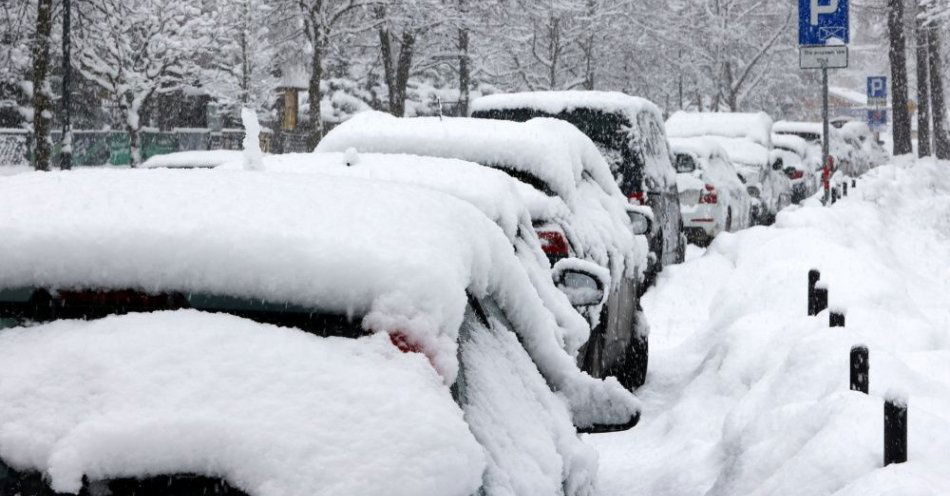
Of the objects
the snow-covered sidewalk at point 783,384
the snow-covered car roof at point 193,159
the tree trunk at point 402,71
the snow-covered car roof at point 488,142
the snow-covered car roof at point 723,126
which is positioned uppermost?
the tree trunk at point 402,71

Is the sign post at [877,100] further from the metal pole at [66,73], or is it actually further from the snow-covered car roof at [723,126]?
the metal pole at [66,73]

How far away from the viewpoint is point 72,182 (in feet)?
9.09

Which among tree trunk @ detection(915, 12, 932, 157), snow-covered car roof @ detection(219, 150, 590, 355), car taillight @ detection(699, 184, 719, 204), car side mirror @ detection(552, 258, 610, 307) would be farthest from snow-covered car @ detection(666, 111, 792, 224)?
car side mirror @ detection(552, 258, 610, 307)

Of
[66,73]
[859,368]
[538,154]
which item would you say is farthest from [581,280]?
[66,73]

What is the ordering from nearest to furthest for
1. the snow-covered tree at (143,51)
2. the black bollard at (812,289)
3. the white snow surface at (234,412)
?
the white snow surface at (234,412) → the black bollard at (812,289) → the snow-covered tree at (143,51)

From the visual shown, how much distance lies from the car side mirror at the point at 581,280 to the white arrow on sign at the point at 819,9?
1179 centimetres

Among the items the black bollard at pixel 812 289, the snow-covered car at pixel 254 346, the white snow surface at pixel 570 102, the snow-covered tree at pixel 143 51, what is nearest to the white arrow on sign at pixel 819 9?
the white snow surface at pixel 570 102

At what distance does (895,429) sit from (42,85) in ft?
74.6

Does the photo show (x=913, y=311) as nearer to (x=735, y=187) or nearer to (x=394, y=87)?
(x=735, y=187)

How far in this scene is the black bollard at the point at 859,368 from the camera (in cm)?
478

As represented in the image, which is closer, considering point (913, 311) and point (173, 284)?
point (173, 284)

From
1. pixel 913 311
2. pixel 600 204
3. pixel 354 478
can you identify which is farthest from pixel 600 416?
pixel 913 311

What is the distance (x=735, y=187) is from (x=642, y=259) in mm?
9618

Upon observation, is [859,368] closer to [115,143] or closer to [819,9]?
[819,9]
